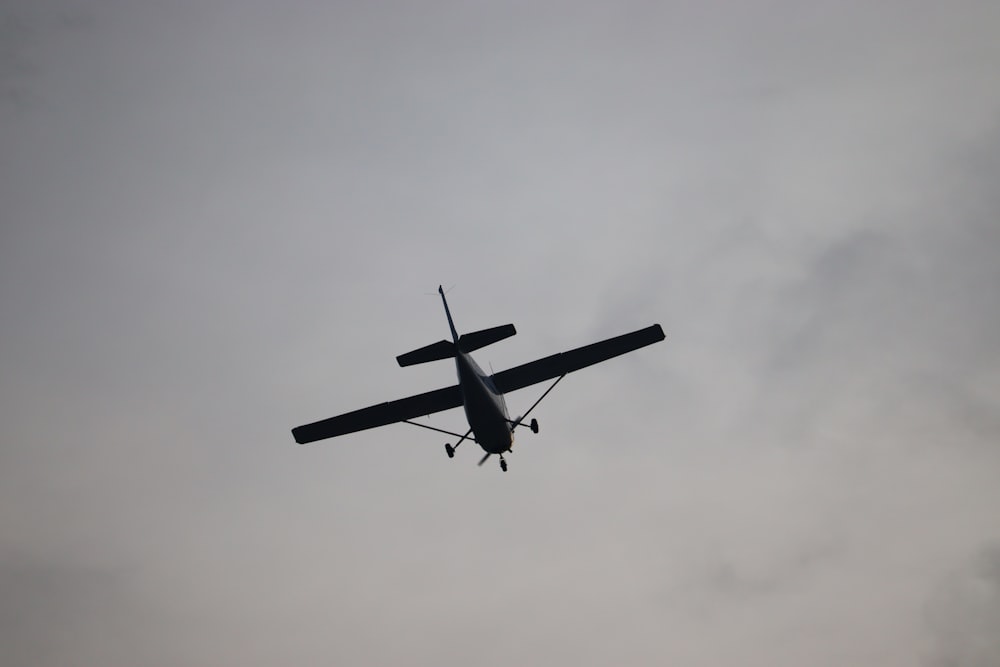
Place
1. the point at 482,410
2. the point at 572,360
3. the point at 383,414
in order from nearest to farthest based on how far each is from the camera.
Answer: the point at 482,410
the point at 572,360
the point at 383,414

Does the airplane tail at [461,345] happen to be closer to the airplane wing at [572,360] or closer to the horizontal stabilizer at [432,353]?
the horizontal stabilizer at [432,353]

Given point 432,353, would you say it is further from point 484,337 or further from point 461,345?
point 484,337

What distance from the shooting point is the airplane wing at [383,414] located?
3359cm

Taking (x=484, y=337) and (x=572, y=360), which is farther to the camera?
(x=572, y=360)

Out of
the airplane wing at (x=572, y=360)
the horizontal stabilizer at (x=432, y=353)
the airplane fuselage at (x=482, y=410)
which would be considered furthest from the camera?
the airplane wing at (x=572, y=360)

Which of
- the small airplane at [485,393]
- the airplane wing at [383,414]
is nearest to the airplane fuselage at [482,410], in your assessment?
the small airplane at [485,393]

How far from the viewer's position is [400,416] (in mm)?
33781

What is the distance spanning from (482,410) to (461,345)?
2.55m

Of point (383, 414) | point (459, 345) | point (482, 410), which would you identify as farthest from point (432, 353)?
point (383, 414)

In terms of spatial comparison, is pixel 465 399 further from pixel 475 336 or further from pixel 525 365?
pixel 525 365

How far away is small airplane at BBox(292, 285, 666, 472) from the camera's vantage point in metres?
29.4

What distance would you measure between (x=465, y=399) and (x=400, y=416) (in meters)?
5.73

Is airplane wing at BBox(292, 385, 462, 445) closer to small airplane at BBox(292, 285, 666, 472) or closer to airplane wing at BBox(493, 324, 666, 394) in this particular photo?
small airplane at BBox(292, 285, 666, 472)

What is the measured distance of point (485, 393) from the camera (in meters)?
29.2
